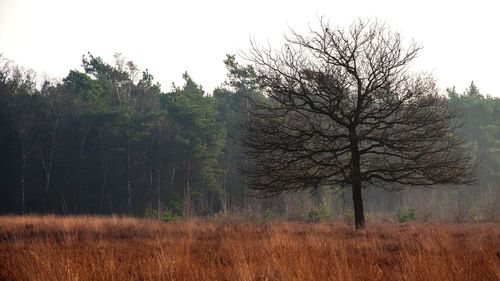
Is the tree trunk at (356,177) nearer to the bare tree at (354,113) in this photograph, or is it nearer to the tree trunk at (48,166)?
the bare tree at (354,113)

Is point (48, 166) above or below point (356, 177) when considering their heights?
above

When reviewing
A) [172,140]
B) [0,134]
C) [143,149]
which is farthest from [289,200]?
[0,134]

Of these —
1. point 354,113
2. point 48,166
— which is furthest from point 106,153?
point 354,113

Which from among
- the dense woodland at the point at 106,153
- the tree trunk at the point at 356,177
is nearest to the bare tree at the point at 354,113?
the tree trunk at the point at 356,177

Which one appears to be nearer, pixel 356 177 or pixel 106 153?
pixel 356 177

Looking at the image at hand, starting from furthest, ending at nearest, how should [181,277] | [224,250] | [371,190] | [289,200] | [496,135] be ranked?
1. [496,135]
2. [371,190]
3. [289,200]
4. [224,250]
5. [181,277]

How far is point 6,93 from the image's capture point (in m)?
41.9

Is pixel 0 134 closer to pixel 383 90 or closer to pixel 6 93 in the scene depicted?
pixel 6 93

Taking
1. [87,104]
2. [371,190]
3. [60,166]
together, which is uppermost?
[87,104]

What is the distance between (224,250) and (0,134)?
3994 centimetres

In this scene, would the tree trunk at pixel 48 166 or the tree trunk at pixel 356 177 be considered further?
the tree trunk at pixel 48 166

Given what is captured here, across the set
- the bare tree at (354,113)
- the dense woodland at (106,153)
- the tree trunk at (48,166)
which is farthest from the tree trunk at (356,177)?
the tree trunk at (48,166)

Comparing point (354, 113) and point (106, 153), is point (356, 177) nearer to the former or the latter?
point (354, 113)

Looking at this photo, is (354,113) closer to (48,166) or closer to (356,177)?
(356,177)
